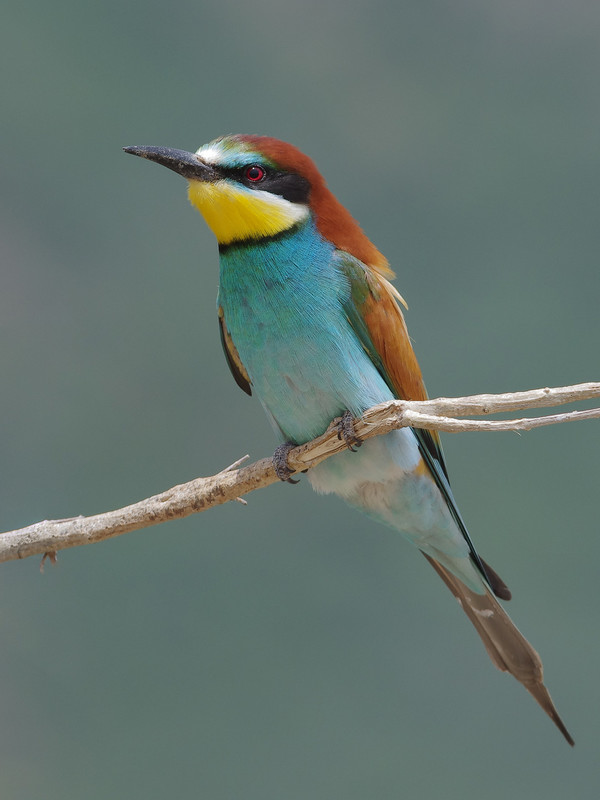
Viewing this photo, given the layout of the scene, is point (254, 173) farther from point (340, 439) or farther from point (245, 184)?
point (340, 439)

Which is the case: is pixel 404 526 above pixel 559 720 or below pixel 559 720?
above

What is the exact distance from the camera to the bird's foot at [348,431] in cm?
118

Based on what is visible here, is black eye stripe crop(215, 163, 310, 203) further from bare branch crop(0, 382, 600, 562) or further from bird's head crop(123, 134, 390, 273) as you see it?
bare branch crop(0, 382, 600, 562)

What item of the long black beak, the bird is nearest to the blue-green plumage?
the bird

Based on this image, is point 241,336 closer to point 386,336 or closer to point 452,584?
point 386,336

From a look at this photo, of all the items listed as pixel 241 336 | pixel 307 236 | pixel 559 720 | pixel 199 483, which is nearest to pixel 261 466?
pixel 199 483

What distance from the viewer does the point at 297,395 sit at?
1.25m

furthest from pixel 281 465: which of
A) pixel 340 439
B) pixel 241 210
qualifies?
pixel 241 210

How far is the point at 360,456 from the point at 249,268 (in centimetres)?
34

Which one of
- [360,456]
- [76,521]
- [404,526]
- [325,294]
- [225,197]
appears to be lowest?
[404,526]

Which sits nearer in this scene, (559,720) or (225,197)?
(225,197)

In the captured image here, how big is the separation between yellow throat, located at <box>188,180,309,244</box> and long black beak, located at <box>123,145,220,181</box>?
1cm

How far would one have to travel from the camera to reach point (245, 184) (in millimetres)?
1242

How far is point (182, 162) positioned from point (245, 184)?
0.32ft
